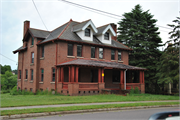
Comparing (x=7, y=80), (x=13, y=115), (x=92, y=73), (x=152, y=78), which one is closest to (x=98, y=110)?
(x=13, y=115)

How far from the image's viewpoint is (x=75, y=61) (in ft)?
76.0

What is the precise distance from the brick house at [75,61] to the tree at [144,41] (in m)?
3.08

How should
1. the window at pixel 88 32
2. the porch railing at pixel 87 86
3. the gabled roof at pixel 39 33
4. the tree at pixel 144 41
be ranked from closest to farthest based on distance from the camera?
the porch railing at pixel 87 86 < the window at pixel 88 32 < the gabled roof at pixel 39 33 < the tree at pixel 144 41

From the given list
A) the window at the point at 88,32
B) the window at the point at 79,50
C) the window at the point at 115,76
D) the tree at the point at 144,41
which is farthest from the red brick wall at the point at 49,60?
the tree at the point at 144,41

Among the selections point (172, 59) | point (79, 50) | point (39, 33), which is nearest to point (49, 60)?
point (79, 50)

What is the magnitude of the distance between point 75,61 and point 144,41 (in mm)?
15039

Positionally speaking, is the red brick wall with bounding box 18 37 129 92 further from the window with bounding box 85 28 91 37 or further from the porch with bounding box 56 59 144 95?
the window with bounding box 85 28 91 37

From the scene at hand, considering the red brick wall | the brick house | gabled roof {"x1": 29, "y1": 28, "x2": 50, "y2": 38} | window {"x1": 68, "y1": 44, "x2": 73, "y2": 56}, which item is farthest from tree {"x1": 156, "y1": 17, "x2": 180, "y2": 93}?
gabled roof {"x1": 29, "y1": 28, "x2": 50, "y2": 38}

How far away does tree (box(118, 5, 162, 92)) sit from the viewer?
3244cm

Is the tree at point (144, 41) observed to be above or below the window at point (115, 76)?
above

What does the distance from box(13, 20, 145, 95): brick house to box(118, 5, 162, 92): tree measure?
3.08 m

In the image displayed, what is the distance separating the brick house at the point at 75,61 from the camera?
2302 cm

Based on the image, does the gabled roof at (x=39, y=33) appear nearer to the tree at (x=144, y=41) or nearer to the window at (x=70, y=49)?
the window at (x=70, y=49)

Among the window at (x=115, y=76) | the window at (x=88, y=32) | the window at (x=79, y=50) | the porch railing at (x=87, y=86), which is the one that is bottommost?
the porch railing at (x=87, y=86)
